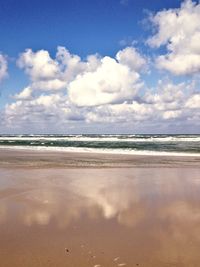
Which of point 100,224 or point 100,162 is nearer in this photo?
point 100,224

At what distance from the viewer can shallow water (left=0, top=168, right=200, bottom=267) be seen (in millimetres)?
5547

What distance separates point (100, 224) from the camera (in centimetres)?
729

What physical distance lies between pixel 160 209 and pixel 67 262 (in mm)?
4009

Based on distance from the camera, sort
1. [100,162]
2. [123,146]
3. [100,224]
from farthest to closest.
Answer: [123,146], [100,162], [100,224]

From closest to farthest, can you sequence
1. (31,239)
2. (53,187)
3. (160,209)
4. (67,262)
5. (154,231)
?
(67,262)
(31,239)
(154,231)
(160,209)
(53,187)

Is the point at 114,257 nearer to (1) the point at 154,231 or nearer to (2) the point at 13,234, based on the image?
(1) the point at 154,231

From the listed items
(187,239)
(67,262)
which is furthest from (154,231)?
(67,262)

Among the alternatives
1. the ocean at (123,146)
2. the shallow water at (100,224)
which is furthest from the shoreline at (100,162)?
the shallow water at (100,224)

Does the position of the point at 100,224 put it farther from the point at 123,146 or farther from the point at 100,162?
→ the point at 123,146

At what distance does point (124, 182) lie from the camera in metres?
13.3

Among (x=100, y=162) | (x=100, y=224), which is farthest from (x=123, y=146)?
(x=100, y=224)

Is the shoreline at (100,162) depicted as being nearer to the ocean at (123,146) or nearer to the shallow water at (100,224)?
the ocean at (123,146)

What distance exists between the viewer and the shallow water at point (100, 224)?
218 inches

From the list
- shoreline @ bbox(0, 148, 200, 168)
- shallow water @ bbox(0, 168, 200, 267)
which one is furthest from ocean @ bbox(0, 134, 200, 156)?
shallow water @ bbox(0, 168, 200, 267)
